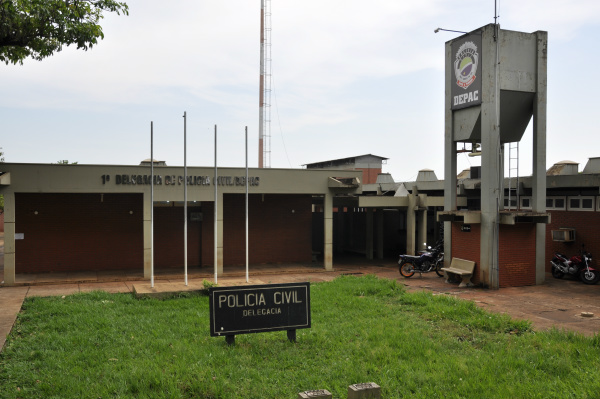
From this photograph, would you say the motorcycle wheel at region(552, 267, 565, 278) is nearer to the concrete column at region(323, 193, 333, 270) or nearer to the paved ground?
the paved ground

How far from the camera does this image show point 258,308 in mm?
10078

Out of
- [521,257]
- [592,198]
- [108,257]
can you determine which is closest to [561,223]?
[592,198]

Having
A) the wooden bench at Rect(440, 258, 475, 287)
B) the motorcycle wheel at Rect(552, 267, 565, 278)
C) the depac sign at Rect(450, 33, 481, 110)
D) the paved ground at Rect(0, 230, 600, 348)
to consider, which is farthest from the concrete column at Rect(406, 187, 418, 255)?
the motorcycle wheel at Rect(552, 267, 565, 278)

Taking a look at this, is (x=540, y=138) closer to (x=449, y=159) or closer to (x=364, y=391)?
(x=449, y=159)

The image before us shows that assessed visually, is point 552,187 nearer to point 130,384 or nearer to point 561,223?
point 561,223

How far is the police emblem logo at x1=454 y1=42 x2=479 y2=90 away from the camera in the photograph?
18000 mm

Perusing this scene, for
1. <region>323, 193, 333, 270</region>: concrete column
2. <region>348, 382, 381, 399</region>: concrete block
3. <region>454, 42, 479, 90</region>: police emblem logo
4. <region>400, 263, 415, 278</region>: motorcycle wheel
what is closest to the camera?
<region>348, 382, 381, 399</region>: concrete block

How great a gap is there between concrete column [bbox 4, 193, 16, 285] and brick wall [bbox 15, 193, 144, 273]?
229cm

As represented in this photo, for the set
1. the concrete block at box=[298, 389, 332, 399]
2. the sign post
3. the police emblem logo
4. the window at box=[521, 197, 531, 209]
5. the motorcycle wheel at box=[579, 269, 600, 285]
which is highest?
the police emblem logo

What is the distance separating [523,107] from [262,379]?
46.8ft

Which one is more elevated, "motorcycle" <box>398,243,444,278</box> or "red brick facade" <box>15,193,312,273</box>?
"red brick facade" <box>15,193,312,273</box>

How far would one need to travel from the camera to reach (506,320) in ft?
38.2

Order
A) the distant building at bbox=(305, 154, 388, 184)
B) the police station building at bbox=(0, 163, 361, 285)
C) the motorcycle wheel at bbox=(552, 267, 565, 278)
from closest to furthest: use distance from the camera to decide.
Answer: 1. the police station building at bbox=(0, 163, 361, 285)
2. the motorcycle wheel at bbox=(552, 267, 565, 278)
3. the distant building at bbox=(305, 154, 388, 184)

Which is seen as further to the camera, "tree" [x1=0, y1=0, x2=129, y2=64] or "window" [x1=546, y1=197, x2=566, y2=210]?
"window" [x1=546, y1=197, x2=566, y2=210]
